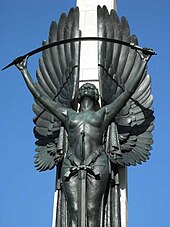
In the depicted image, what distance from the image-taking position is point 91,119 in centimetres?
949

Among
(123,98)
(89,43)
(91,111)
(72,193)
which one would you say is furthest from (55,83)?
(72,193)

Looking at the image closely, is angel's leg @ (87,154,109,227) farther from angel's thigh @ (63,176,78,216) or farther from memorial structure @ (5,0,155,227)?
angel's thigh @ (63,176,78,216)

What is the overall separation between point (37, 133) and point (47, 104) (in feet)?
2.52

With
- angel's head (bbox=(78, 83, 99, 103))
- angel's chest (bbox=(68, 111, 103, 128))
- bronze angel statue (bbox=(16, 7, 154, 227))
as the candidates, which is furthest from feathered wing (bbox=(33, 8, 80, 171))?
angel's chest (bbox=(68, 111, 103, 128))

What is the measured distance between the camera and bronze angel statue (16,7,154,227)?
9039 mm

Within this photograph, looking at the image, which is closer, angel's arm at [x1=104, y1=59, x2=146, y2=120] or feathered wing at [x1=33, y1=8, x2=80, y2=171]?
angel's arm at [x1=104, y1=59, x2=146, y2=120]

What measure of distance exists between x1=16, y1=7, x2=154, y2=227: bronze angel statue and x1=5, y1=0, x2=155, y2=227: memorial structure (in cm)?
2

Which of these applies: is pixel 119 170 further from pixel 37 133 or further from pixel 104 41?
pixel 104 41

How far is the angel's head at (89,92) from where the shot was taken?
994 centimetres

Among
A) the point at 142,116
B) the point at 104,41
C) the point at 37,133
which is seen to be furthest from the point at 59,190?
the point at 104,41

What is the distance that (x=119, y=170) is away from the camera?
32.4 ft

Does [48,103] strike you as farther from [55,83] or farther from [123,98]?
[123,98]

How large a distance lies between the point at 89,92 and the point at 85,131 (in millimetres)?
919

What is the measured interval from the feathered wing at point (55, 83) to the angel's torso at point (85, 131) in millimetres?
346
